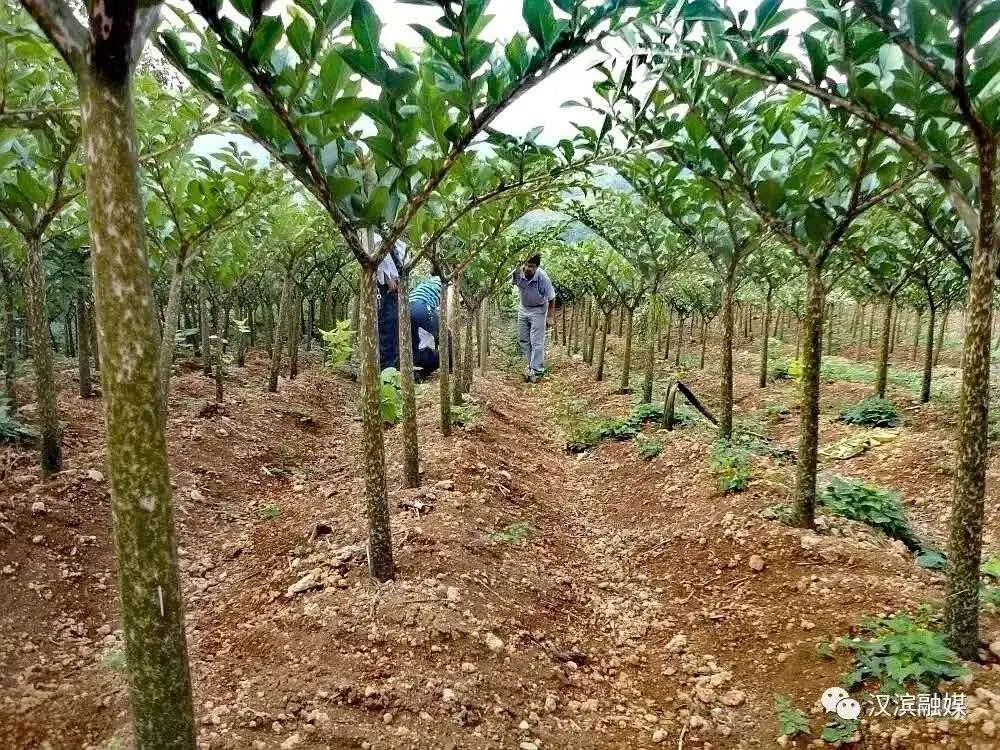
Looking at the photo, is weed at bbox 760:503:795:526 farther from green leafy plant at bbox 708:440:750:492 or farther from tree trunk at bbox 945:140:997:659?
tree trunk at bbox 945:140:997:659

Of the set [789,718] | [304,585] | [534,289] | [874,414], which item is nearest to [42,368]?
[304,585]

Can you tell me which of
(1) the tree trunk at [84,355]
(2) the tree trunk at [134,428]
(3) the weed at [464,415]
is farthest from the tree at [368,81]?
(1) the tree trunk at [84,355]

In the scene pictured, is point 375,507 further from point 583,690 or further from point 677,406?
point 677,406

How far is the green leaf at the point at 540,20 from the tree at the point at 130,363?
55.1 inches

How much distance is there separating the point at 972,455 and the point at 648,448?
4.99 meters

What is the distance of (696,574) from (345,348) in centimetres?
434

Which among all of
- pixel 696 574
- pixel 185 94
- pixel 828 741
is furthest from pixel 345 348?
pixel 828 741

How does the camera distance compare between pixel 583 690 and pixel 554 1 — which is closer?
pixel 554 1

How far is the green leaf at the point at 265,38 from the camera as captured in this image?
2252 millimetres

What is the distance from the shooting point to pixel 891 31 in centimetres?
239

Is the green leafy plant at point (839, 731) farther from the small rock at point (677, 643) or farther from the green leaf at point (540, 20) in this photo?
the green leaf at point (540, 20)

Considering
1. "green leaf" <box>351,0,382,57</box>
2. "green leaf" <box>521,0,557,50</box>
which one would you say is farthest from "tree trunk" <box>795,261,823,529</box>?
"green leaf" <box>351,0,382,57</box>

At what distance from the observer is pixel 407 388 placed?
5.23 meters

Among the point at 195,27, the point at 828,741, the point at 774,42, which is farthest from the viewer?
the point at 774,42
